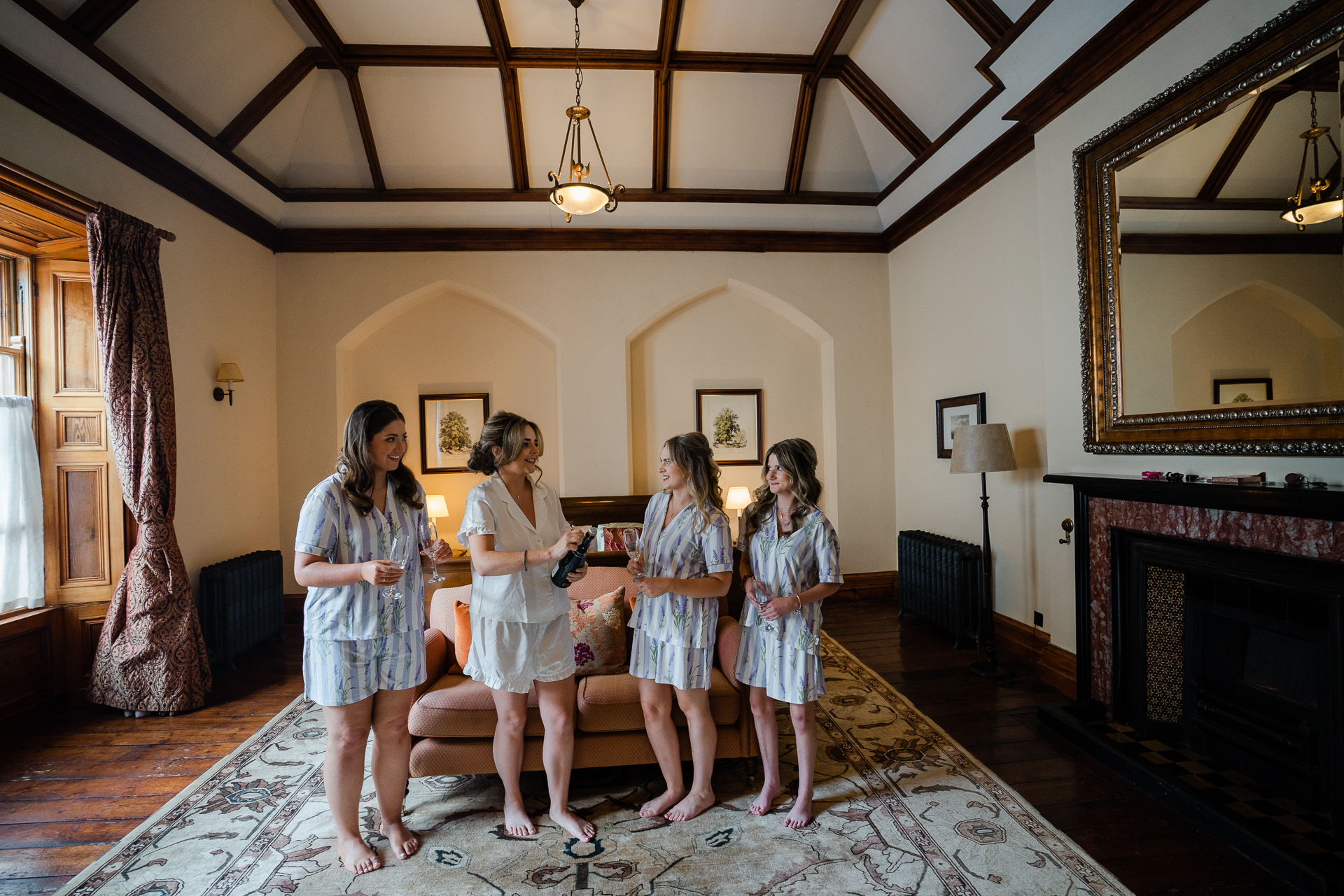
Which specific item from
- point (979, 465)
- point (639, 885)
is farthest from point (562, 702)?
point (979, 465)

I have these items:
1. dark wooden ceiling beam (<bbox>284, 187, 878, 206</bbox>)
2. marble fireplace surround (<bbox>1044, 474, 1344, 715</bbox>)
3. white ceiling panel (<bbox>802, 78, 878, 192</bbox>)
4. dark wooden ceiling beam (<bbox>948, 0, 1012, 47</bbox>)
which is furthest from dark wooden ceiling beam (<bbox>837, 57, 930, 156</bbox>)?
marble fireplace surround (<bbox>1044, 474, 1344, 715</bbox>)

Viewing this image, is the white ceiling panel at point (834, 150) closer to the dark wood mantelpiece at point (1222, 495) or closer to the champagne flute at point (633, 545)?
the dark wood mantelpiece at point (1222, 495)

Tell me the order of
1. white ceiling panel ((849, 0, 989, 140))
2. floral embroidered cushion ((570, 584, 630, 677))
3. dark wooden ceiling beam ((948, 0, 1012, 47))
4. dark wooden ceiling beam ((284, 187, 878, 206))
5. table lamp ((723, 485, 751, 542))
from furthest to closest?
1. table lamp ((723, 485, 751, 542))
2. dark wooden ceiling beam ((284, 187, 878, 206))
3. white ceiling panel ((849, 0, 989, 140))
4. dark wooden ceiling beam ((948, 0, 1012, 47))
5. floral embroidered cushion ((570, 584, 630, 677))

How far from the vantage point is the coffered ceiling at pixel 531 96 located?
3826 mm

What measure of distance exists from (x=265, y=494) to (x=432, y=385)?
1.82m

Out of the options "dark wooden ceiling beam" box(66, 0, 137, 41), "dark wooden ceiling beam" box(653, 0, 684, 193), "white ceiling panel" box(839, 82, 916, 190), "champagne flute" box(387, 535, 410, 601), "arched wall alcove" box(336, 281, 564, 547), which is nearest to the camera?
"champagne flute" box(387, 535, 410, 601)

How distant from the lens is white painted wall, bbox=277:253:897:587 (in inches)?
237

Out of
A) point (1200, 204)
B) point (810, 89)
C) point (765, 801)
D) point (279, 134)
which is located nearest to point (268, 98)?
point (279, 134)

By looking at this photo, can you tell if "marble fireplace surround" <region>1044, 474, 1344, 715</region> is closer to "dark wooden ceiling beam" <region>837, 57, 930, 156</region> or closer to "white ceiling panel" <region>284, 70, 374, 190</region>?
"dark wooden ceiling beam" <region>837, 57, 930, 156</region>

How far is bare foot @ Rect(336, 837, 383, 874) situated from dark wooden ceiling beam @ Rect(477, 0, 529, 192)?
16.9 feet

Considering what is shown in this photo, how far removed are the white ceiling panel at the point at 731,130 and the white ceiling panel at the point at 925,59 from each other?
75cm

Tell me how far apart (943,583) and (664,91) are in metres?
4.75

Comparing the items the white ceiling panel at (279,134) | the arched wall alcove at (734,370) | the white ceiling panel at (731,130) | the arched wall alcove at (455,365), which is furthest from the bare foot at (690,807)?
the white ceiling panel at (279,134)

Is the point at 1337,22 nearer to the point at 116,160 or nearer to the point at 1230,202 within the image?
the point at 1230,202
